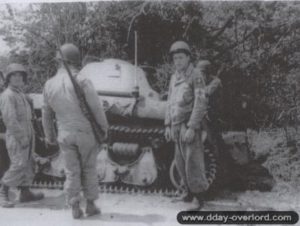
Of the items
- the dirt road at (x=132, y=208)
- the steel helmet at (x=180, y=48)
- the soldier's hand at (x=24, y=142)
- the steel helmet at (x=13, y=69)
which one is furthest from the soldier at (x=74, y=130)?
the steel helmet at (x=180, y=48)

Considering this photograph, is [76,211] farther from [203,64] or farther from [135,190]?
[203,64]

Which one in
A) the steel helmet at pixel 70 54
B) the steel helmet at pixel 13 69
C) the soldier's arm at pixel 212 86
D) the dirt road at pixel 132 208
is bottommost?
the dirt road at pixel 132 208

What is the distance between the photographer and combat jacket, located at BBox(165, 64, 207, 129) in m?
6.44

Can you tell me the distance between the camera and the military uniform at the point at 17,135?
6.71 m

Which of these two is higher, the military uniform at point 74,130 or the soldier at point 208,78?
the soldier at point 208,78

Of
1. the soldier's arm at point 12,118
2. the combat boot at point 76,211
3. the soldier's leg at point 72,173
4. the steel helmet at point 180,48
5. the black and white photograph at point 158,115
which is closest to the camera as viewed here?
the soldier's leg at point 72,173

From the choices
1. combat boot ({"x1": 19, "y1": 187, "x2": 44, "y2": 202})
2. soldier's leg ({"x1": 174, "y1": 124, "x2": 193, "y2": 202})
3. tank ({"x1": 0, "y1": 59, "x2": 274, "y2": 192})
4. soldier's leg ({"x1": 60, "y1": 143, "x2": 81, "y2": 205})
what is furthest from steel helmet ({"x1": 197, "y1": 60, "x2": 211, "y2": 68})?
combat boot ({"x1": 19, "y1": 187, "x2": 44, "y2": 202})

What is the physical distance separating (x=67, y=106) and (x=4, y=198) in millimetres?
1370

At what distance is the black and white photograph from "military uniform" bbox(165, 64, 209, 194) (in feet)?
0.04

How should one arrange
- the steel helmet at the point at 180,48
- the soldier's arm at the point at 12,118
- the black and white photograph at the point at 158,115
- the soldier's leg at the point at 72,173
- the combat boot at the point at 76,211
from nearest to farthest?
1. the soldier's leg at the point at 72,173
2. the combat boot at the point at 76,211
3. the black and white photograph at the point at 158,115
4. the steel helmet at the point at 180,48
5. the soldier's arm at the point at 12,118

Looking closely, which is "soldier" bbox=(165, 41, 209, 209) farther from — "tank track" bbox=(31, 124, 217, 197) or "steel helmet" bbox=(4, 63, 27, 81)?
"steel helmet" bbox=(4, 63, 27, 81)

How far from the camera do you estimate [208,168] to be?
6.61m

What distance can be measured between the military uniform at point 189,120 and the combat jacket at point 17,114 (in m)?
1.62

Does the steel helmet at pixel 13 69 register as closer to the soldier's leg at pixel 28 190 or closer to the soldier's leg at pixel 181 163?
the soldier's leg at pixel 28 190
